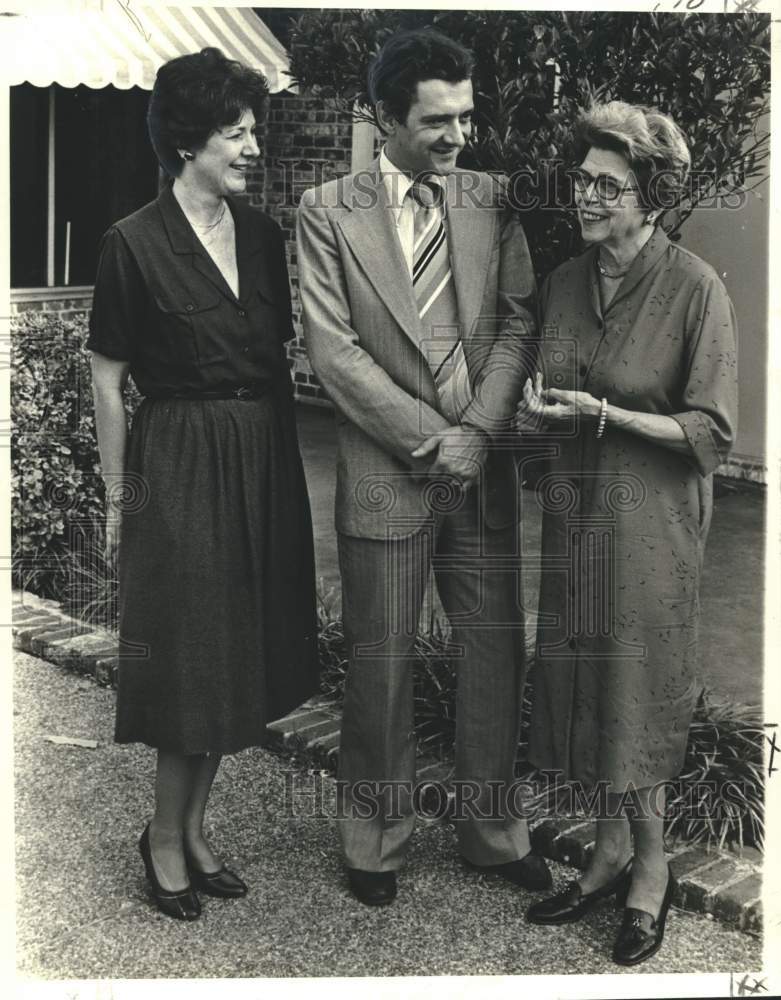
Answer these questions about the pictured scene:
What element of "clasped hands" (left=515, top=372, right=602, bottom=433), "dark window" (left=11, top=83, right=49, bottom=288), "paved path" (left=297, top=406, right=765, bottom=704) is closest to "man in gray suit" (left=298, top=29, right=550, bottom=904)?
"clasped hands" (left=515, top=372, right=602, bottom=433)

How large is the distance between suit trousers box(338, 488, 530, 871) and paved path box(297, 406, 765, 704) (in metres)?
1.38

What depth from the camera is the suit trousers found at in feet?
12.4

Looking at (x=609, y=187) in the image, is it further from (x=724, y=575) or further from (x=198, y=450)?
(x=724, y=575)

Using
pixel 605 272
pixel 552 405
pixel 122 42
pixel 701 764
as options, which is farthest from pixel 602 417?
pixel 122 42

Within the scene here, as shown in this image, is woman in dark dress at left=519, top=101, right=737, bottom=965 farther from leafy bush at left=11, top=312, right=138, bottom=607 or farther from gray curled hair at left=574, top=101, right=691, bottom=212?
leafy bush at left=11, top=312, right=138, bottom=607

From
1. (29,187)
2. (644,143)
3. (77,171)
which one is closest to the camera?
(644,143)

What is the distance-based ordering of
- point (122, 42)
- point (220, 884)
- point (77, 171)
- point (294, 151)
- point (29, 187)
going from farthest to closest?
point (294, 151) < point (77, 171) < point (29, 187) < point (122, 42) < point (220, 884)

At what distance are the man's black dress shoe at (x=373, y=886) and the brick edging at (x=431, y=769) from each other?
515mm

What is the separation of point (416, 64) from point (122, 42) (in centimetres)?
166

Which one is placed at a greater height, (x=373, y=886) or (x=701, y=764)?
(x=701, y=764)

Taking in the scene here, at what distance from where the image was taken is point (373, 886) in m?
3.87

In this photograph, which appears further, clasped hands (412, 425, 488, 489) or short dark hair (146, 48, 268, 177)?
clasped hands (412, 425, 488, 489)

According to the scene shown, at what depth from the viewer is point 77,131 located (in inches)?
337

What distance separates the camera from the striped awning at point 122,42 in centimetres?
389
